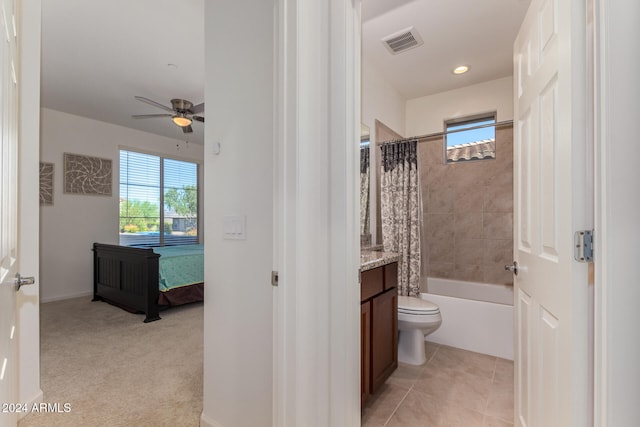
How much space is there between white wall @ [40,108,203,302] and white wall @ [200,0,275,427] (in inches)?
161

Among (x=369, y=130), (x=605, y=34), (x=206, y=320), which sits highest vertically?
(x=369, y=130)

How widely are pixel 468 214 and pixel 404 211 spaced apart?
3.34 feet

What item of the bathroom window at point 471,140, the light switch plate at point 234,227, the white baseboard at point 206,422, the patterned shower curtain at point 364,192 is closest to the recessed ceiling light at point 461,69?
the bathroom window at point 471,140

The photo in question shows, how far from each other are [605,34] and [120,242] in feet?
19.6

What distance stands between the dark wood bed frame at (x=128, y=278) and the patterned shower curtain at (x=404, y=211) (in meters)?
2.67

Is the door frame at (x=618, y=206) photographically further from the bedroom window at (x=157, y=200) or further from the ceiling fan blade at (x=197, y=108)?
the bedroom window at (x=157, y=200)

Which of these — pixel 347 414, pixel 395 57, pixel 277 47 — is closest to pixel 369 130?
pixel 395 57

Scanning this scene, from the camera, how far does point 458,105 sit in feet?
11.5

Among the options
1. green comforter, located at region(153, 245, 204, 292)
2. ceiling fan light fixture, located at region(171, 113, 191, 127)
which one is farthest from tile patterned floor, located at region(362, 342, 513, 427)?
ceiling fan light fixture, located at region(171, 113, 191, 127)

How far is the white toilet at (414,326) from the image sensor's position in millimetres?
2188

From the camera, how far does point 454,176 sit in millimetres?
3594

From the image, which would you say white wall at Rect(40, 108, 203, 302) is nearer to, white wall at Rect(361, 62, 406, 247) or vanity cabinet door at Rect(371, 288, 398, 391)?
white wall at Rect(361, 62, 406, 247)

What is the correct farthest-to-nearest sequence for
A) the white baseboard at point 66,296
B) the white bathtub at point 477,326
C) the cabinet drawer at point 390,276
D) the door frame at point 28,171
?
1. the white baseboard at point 66,296
2. the white bathtub at point 477,326
3. the cabinet drawer at point 390,276
4. the door frame at point 28,171

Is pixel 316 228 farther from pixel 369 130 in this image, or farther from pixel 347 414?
pixel 369 130
